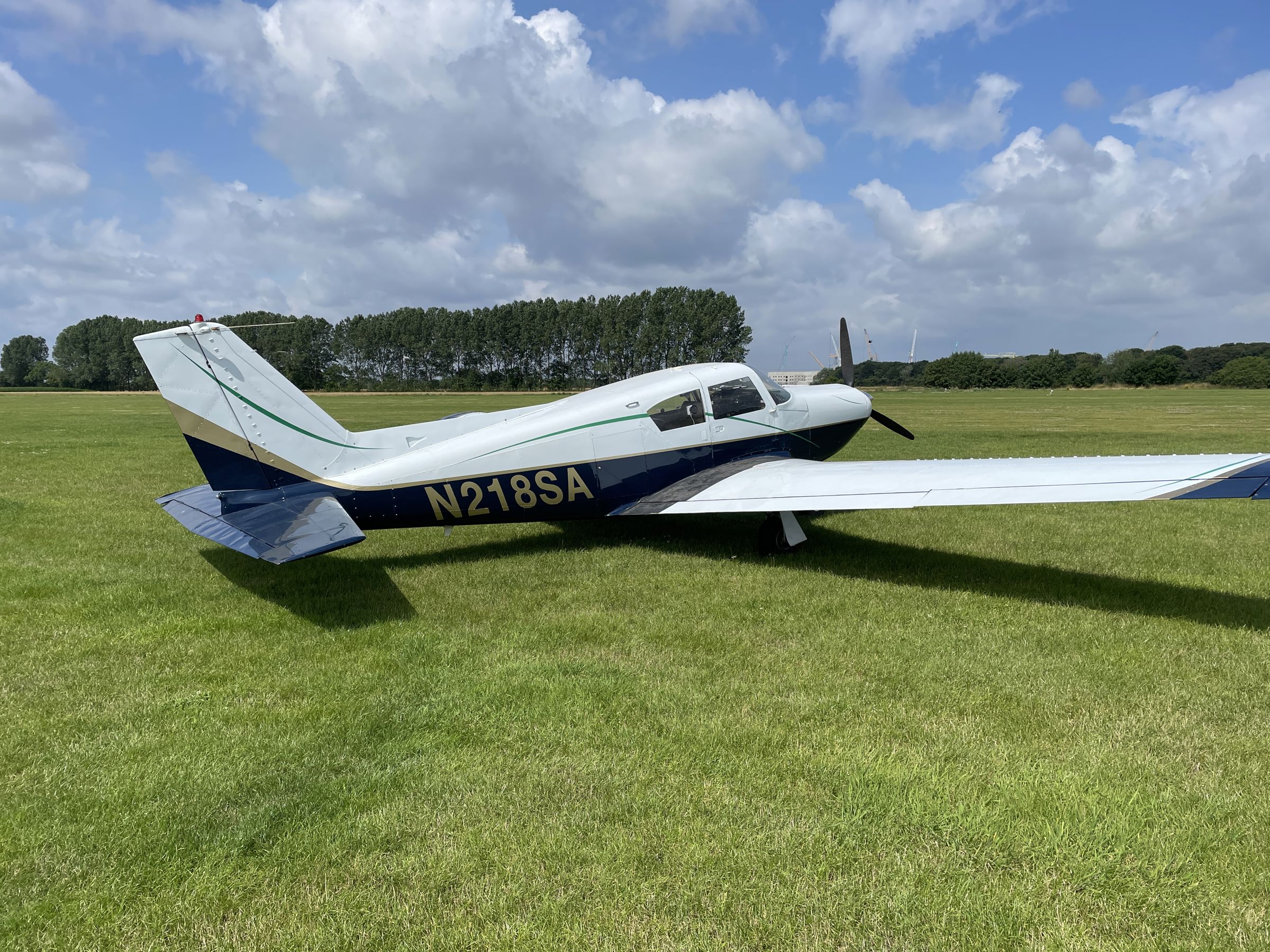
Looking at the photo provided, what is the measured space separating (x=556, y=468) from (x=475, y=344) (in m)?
95.7

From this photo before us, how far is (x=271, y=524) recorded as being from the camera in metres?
5.95

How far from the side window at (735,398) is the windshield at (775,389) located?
258 mm

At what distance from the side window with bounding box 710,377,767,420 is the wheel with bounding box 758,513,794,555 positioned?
59.4 inches

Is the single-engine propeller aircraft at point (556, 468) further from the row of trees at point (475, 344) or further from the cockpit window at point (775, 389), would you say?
the row of trees at point (475, 344)

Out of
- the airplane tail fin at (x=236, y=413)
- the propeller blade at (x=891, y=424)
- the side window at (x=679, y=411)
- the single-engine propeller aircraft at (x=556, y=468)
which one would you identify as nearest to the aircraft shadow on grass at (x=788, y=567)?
the single-engine propeller aircraft at (x=556, y=468)

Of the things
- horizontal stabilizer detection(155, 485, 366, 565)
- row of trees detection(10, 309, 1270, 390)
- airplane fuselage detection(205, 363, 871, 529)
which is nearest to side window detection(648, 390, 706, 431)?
airplane fuselage detection(205, 363, 871, 529)

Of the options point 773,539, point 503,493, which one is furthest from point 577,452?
point 773,539

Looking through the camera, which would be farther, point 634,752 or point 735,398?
point 735,398

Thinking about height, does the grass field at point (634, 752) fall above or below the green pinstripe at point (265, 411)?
below

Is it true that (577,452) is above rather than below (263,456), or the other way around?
below

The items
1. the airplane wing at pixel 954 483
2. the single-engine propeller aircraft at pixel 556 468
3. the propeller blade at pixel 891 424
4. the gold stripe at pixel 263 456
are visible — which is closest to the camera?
the airplane wing at pixel 954 483

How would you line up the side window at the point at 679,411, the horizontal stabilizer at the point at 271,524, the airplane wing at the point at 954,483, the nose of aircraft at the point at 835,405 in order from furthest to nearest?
the nose of aircraft at the point at 835,405 → the side window at the point at 679,411 → the airplane wing at the point at 954,483 → the horizontal stabilizer at the point at 271,524

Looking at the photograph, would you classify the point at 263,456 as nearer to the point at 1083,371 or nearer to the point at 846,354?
the point at 846,354

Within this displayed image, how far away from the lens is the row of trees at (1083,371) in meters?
98.2
